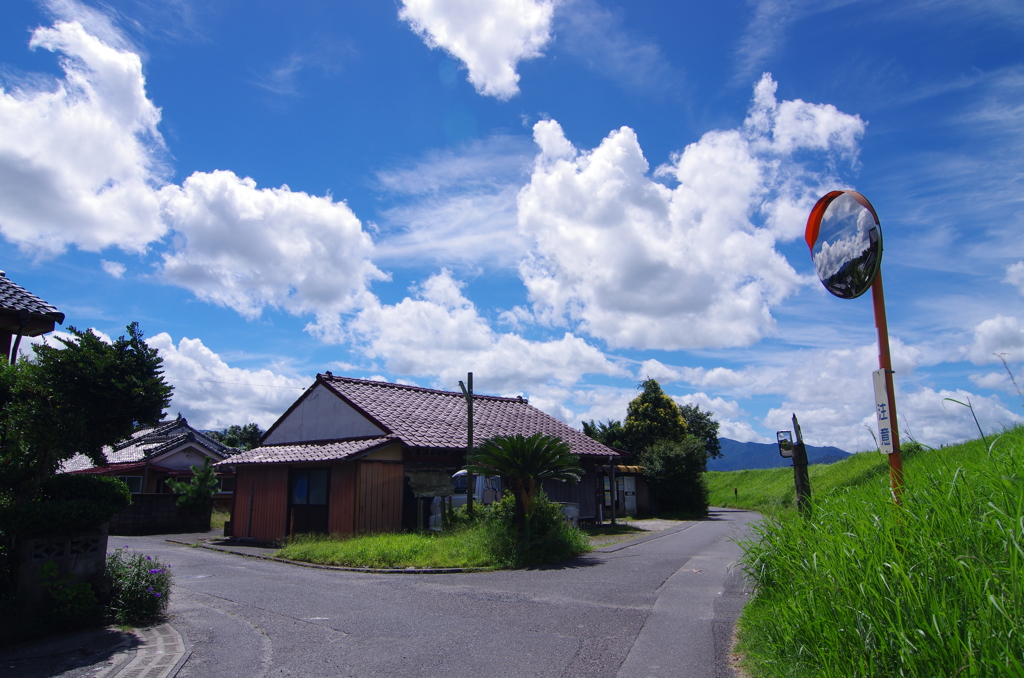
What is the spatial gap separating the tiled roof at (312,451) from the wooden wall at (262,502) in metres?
0.36

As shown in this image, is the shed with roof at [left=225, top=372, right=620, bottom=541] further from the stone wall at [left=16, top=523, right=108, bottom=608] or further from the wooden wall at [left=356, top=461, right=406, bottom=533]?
the stone wall at [left=16, top=523, right=108, bottom=608]

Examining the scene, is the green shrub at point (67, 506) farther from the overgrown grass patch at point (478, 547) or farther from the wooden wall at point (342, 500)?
the wooden wall at point (342, 500)

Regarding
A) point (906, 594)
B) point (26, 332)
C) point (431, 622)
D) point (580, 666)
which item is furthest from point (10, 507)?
point (906, 594)

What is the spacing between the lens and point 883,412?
471cm

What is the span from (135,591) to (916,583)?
885cm

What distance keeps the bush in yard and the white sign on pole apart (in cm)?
881

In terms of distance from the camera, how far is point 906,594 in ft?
10.9

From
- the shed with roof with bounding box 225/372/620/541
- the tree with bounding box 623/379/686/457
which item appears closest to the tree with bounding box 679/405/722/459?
the tree with bounding box 623/379/686/457

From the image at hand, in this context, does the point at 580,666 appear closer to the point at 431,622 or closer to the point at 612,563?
the point at 431,622

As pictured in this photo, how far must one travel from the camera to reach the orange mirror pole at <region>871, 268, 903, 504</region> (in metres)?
4.65

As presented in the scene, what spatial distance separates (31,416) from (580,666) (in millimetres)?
7306

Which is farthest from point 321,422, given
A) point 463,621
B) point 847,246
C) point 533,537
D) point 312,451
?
point 847,246

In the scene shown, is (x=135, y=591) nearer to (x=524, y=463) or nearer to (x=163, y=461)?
(x=524, y=463)

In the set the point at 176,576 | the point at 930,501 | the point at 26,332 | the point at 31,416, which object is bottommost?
the point at 176,576
